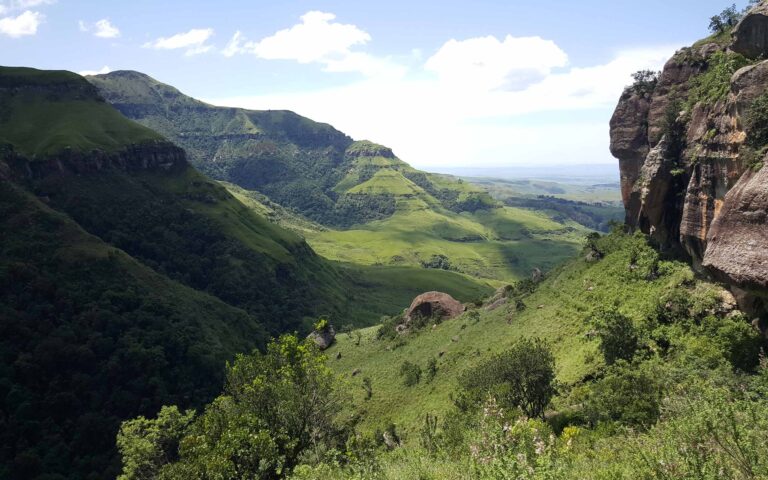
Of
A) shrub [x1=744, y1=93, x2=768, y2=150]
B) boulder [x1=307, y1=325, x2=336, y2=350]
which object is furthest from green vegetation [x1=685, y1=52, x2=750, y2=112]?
boulder [x1=307, y1=325, x2=336, y2=350]

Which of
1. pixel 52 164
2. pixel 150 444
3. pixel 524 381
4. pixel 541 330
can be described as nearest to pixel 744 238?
pixel 524 381

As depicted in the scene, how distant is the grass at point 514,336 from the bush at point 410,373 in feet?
4.20

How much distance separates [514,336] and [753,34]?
5066 centimetres

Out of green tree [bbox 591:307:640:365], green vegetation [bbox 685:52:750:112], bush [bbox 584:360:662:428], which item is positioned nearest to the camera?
bush [bbox 584:360:662:428]

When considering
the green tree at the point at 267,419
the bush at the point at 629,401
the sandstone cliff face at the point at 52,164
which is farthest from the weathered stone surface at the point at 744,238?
the sandstone cliff face at the point at 52,164

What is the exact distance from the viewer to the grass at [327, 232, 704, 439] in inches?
2192

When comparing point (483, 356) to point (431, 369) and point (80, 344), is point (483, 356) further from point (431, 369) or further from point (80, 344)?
point (80, 344)

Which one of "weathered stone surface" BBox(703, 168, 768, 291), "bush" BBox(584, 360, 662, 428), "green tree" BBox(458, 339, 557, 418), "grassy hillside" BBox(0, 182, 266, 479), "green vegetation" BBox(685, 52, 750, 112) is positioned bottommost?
"grassy hillside" BBox(0, 182, 266, 479)

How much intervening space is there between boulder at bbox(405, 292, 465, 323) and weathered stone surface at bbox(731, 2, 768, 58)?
257 ft

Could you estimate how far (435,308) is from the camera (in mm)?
115188

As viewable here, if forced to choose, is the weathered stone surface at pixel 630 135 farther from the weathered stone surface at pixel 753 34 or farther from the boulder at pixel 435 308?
the boulder at pixel 435 308

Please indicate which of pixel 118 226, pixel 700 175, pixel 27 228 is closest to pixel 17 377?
pixel 27 228

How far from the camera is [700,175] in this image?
1859 inches

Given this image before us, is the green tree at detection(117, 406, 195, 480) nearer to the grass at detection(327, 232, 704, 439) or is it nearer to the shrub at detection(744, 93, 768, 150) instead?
the grass at detection(327, 232, 704, 439)
